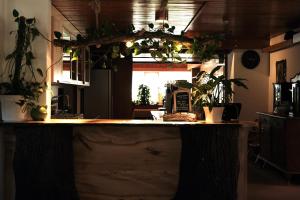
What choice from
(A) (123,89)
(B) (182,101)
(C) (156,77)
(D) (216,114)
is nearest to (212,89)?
(D) (216,114)

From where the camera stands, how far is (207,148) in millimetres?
3195

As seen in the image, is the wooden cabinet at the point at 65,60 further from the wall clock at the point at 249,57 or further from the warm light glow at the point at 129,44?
the wall clock at the point at 249,57

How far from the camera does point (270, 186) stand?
5.71 metres

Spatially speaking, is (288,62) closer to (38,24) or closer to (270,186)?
(270,186)

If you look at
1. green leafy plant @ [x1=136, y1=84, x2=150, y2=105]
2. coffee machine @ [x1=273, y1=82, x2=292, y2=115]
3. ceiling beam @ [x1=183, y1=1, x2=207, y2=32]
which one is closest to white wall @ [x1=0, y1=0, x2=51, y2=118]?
ceiling beam @ [x1=183, y1=1, x2=207, y2=32]

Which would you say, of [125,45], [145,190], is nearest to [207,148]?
[145,190]

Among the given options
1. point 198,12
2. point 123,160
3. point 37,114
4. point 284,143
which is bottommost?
point 284,143

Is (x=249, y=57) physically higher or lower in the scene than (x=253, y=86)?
higher

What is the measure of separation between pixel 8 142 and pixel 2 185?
37 cm

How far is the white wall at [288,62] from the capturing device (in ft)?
23.2

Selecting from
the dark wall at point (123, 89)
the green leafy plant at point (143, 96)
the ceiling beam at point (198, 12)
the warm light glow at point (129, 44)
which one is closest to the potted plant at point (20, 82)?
the warm light glow at point (129, 44)

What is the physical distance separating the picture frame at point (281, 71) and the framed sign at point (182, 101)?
4.60 m

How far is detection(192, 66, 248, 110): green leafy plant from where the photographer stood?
3382mm

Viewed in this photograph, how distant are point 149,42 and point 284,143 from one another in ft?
11.1
